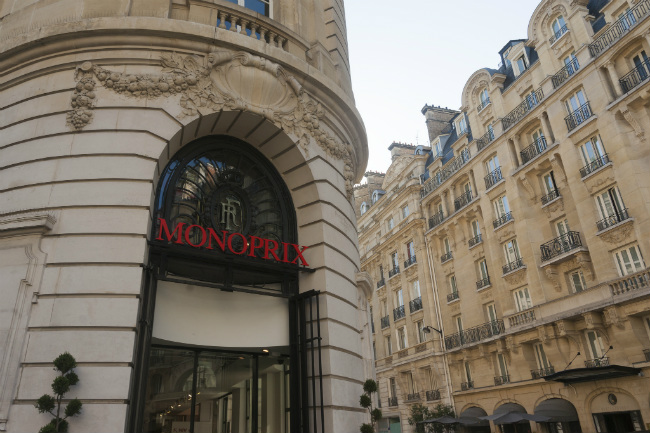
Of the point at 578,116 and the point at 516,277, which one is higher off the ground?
the point at 578,116

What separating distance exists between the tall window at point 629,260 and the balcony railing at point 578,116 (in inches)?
330

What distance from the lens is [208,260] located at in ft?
37.0

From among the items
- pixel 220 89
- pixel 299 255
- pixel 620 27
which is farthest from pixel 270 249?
pixel 620 27

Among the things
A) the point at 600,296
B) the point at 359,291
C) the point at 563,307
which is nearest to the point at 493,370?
the point at 563,307

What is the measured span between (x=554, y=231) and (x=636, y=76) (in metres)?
10.3

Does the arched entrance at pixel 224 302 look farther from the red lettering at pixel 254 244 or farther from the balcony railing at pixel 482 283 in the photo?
the balcony railing at pixel 482 283

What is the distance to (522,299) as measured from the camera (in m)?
33.0

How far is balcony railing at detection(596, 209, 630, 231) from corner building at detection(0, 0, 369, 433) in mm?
19176

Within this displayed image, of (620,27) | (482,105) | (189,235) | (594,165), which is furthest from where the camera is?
(482,105)

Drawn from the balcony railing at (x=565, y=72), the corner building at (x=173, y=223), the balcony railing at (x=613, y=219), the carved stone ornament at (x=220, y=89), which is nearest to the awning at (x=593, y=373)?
the balcony railing at (x=613, y=219)

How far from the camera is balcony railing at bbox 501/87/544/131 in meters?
33.7

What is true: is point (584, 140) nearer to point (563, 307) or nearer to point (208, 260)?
point (563, 307)

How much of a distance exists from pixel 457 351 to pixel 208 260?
104 feet

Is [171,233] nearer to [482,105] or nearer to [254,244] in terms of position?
[254,244]
